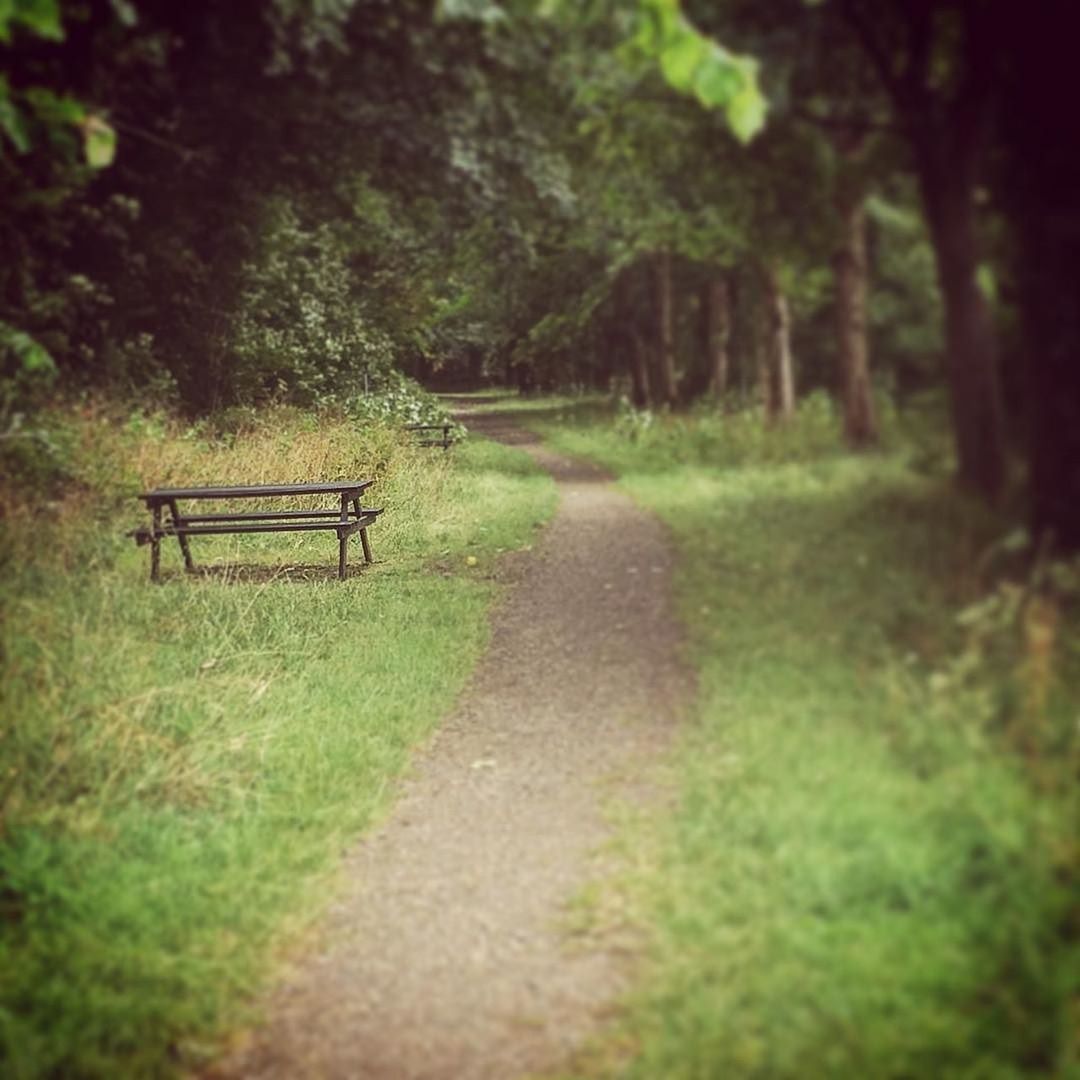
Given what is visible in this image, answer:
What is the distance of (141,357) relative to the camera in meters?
4.98

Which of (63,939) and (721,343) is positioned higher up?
(721,343)

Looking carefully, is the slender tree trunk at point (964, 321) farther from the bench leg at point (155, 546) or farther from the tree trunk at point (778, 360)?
the bench leg at point (155, 546)

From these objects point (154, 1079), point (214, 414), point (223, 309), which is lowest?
point (154, 1079)

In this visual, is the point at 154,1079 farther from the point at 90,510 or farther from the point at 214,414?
the point at 214,414

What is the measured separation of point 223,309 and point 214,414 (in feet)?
2.09

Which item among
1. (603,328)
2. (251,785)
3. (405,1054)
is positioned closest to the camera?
(405,1054)

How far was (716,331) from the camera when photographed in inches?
149

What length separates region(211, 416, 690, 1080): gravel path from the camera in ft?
10.6

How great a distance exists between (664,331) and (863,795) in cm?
205

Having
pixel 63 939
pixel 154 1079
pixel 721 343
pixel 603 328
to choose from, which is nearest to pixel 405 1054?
pixel 154 1079

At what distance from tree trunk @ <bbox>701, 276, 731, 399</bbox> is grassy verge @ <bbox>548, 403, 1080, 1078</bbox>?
0.33 m

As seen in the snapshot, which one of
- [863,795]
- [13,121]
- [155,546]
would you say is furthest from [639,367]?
[155,546]

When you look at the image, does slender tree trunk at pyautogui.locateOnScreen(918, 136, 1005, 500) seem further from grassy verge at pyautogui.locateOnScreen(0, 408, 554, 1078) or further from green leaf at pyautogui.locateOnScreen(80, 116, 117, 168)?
green leaf at pyautogui.locateOnScreen(80, 116, 117, 168)

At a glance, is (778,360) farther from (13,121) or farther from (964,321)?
(13,121)
